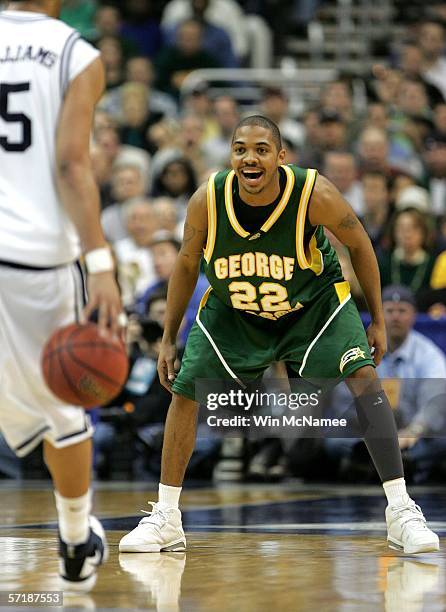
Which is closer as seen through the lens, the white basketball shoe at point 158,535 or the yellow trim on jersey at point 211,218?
the white basketball shoe at point 158,535

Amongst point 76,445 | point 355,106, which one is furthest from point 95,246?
point 355,106

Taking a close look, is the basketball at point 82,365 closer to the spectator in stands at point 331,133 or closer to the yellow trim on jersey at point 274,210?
the yellow trim on jersey at point 274,210

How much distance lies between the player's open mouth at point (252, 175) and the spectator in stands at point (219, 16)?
9.39 m

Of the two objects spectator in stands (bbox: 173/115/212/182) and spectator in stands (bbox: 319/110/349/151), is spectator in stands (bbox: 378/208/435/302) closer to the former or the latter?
spectator in stands (bbox: 319/110/349/151)

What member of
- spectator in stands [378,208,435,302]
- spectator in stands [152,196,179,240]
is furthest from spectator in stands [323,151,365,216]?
spectator in stands [152,196,179,240]

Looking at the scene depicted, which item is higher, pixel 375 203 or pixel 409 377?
pixel 375 203

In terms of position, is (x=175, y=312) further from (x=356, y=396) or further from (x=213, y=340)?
(x=356, y=396)

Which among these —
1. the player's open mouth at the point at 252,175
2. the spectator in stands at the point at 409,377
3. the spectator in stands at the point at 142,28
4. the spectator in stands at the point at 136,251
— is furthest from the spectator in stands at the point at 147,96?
the player's open mouth at the point at 252,175

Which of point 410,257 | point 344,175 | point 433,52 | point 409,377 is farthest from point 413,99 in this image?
point 409,377

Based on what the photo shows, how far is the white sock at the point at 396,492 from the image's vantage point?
5270 mm

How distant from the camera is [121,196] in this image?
11.6 metres

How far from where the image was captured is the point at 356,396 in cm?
540

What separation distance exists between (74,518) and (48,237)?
858mm

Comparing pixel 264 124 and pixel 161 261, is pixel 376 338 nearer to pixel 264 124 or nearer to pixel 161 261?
pixel 264 124
